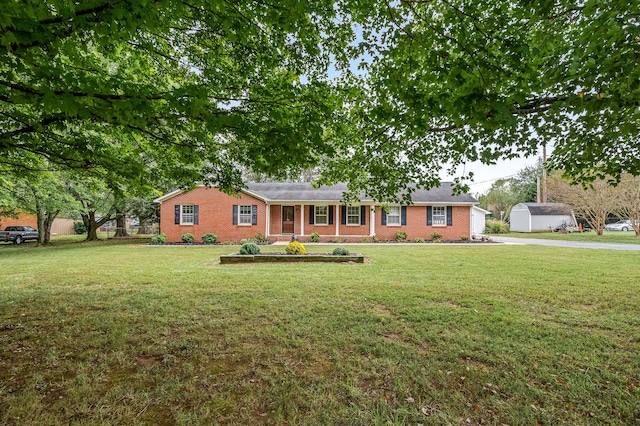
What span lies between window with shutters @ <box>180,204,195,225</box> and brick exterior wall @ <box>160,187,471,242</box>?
269 millimetres

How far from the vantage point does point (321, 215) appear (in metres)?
20.7

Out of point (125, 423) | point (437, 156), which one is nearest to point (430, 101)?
point (437, 156)

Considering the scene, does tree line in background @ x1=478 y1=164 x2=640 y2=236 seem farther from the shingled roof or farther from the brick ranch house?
the brick ranch house

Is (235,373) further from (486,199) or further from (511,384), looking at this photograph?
(486,199)

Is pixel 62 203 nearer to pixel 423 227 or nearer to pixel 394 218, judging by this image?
pixel 394 218

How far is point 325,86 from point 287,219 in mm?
17007

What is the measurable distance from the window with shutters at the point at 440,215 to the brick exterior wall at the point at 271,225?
0.38 metres

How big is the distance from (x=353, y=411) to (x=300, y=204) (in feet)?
59.6

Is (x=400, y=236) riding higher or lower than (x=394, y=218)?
lower

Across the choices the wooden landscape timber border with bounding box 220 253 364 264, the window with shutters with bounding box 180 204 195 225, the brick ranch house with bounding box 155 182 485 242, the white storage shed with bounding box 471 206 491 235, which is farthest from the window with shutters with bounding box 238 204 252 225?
the white storage shed with bounding box 471 206 491 235

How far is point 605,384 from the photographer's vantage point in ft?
9.94

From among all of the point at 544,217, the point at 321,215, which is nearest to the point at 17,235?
the point at 321,215

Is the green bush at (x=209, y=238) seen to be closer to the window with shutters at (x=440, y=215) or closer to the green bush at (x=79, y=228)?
the window with shutters at (x=440, y=215)

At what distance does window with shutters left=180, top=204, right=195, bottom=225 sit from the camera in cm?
1969
